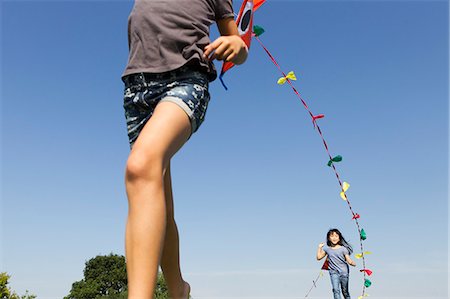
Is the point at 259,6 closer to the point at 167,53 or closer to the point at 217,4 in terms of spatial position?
the point at 217,4

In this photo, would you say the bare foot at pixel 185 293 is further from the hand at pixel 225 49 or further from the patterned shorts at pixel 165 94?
the hand at pixel 225 49

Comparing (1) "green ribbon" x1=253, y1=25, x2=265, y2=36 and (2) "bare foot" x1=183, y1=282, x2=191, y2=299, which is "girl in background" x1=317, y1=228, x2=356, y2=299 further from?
(2) "bare foot" x1=183, y1=282, x2=191, y2=299

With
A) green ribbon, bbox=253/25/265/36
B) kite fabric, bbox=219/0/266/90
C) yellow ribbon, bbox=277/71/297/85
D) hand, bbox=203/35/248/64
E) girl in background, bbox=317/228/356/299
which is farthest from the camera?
girl in background, bbox=317/228/356/299

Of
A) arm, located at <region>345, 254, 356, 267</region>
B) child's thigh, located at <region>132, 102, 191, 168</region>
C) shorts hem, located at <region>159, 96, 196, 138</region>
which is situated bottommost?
child's thigh, located at <region>132, 102, 191, 168</region>

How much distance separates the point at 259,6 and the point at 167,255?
156 centimetres

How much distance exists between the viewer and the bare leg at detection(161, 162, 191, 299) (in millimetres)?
2023

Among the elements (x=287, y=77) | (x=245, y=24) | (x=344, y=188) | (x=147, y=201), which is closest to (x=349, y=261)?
(x=344, y=188)

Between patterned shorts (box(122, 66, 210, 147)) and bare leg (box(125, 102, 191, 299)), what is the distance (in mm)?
111

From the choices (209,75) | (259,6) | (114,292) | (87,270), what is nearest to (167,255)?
(209,75)

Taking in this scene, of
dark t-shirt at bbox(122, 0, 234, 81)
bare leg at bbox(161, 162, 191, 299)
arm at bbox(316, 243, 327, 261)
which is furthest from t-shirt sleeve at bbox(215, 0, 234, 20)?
arm at bbox(316, 243, 327, 261)

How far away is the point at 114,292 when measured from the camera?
3688 cm

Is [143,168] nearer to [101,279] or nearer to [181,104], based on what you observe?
[181,104]

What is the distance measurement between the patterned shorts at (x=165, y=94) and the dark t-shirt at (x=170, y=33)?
0.03 meters

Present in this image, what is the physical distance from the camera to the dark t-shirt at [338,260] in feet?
27.3
